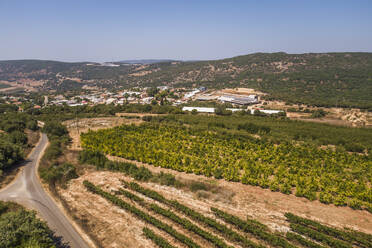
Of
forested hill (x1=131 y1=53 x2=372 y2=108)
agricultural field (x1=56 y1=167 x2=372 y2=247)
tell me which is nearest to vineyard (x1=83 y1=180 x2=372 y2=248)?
agricultural field (x1=56 y1=167 x2=372 y2=247)

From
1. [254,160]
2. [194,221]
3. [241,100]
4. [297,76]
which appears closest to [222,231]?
[194,221]

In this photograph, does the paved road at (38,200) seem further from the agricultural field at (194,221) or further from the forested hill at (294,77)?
the forested hill at (294,77)

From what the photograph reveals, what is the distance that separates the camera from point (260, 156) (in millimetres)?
35719

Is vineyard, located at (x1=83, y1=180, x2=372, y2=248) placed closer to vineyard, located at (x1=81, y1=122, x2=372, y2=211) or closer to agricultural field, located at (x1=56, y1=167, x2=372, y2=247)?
agricultural field, located at (x1=56, y1=167, x2=372, y2=247)

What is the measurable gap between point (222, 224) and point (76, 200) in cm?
1645

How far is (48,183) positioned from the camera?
2741cm

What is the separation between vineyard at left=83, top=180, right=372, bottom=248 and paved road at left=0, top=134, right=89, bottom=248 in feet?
17.1

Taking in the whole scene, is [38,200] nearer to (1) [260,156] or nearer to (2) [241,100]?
(1) [260,156]

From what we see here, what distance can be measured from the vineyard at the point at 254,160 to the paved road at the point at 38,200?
1167 centimetres

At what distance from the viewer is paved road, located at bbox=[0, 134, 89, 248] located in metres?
19.2

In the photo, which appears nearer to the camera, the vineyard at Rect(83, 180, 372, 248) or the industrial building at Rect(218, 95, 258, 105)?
the vineyard at Rect(83, 180, 372, 248)

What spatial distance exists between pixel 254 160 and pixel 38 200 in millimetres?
29936

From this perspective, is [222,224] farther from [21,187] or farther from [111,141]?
[111,141]

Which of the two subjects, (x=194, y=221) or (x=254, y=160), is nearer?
(x=194, y=221)
